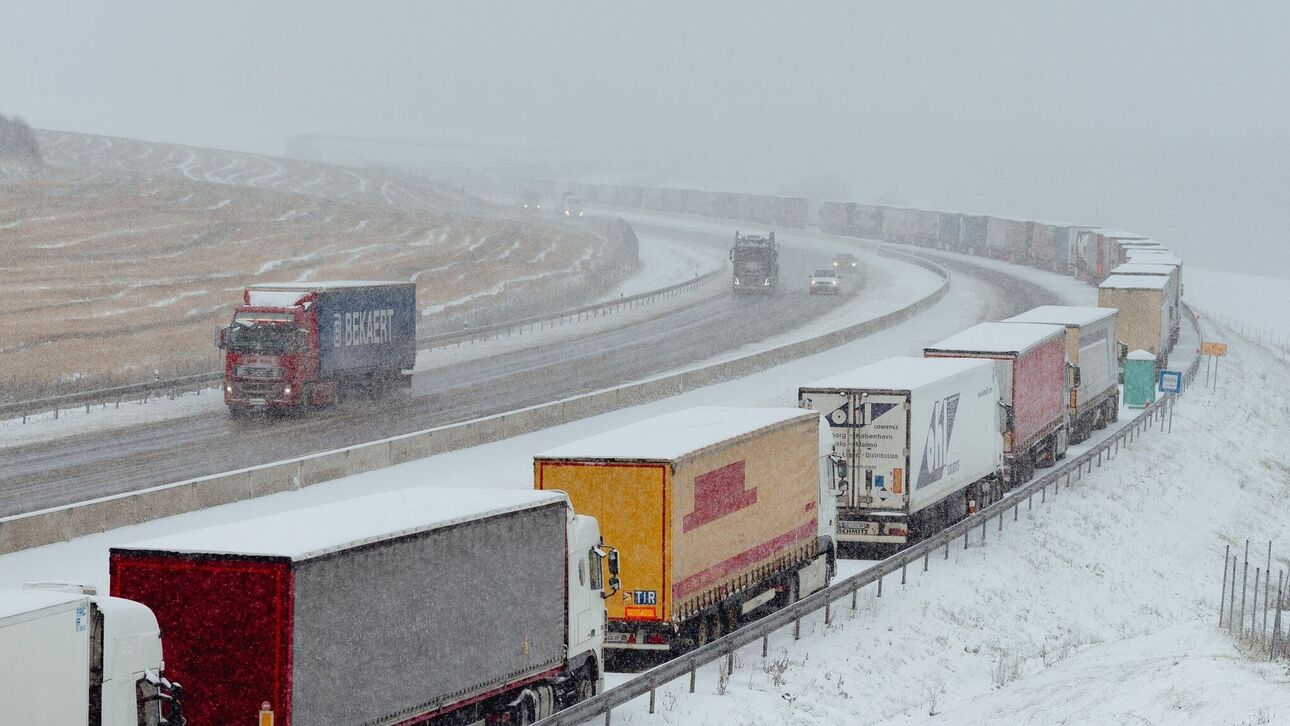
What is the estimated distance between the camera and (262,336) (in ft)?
141

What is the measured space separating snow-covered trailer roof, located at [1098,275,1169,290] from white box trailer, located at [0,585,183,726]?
5202cm

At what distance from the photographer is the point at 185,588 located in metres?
14.2

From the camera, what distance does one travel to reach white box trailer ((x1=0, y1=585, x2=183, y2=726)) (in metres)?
11.7

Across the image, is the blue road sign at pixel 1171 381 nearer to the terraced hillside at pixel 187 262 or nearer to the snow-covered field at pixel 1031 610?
the snow-covered field at pixel 1031 610

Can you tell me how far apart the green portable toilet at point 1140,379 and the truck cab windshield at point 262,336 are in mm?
29748

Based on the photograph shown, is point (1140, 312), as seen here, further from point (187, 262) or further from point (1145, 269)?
point (187, 262)

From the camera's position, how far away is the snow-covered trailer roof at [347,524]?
565 inches

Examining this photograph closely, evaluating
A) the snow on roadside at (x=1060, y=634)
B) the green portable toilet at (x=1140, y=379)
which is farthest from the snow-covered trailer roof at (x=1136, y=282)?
the snow on roadside at (x=1060, y=634)

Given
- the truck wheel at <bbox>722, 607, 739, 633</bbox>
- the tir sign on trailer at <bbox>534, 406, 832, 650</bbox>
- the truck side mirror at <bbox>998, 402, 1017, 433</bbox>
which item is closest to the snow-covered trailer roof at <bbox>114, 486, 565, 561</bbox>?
the tir sign on trailer at <bbox>534, 406, 832, 650</bbox>

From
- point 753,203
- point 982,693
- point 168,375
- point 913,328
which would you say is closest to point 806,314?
point 913,328

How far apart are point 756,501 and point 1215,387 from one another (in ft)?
146

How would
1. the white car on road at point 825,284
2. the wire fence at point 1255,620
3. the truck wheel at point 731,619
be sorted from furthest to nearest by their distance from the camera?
the white car on road at point 825,284, the wire fence at point 1255,620, the truck wheel at point 731,619

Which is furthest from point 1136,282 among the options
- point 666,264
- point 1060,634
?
point 666,264

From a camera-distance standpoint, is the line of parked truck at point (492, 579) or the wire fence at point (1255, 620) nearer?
the line of parked truck at point (492, 579)
